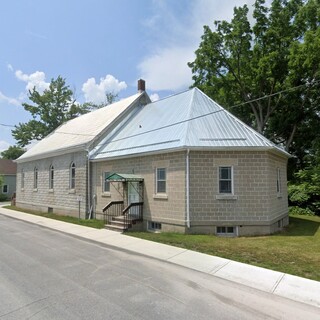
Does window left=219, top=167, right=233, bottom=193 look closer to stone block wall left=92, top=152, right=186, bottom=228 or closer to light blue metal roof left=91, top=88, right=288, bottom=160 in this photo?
light blue metal roof left=91, top=88, right=288, bottom=160

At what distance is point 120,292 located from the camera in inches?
237

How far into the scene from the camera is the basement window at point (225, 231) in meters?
13.0

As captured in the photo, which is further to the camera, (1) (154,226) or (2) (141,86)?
(2) (141,86)

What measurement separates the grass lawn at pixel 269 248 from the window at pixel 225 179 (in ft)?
7.29

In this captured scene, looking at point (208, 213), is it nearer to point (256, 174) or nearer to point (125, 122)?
point (256, 174)

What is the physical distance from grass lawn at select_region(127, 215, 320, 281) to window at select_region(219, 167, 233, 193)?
222 cm

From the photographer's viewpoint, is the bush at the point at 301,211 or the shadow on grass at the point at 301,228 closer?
the shadow on grass at the point at 301,228

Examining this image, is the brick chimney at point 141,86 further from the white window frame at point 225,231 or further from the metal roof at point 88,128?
the white window frame at point 225,231

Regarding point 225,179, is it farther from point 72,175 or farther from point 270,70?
point 270,70

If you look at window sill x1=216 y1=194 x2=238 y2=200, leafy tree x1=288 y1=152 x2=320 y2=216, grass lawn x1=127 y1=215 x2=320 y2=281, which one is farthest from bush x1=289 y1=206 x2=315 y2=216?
window sill x1=216 y1=194 x2=238 y2=200

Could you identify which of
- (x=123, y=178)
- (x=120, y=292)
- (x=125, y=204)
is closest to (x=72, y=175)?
(x=125, y=204)

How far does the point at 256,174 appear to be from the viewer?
1310cm

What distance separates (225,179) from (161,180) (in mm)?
3100

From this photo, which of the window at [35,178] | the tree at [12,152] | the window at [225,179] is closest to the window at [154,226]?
the window at [225,179]
